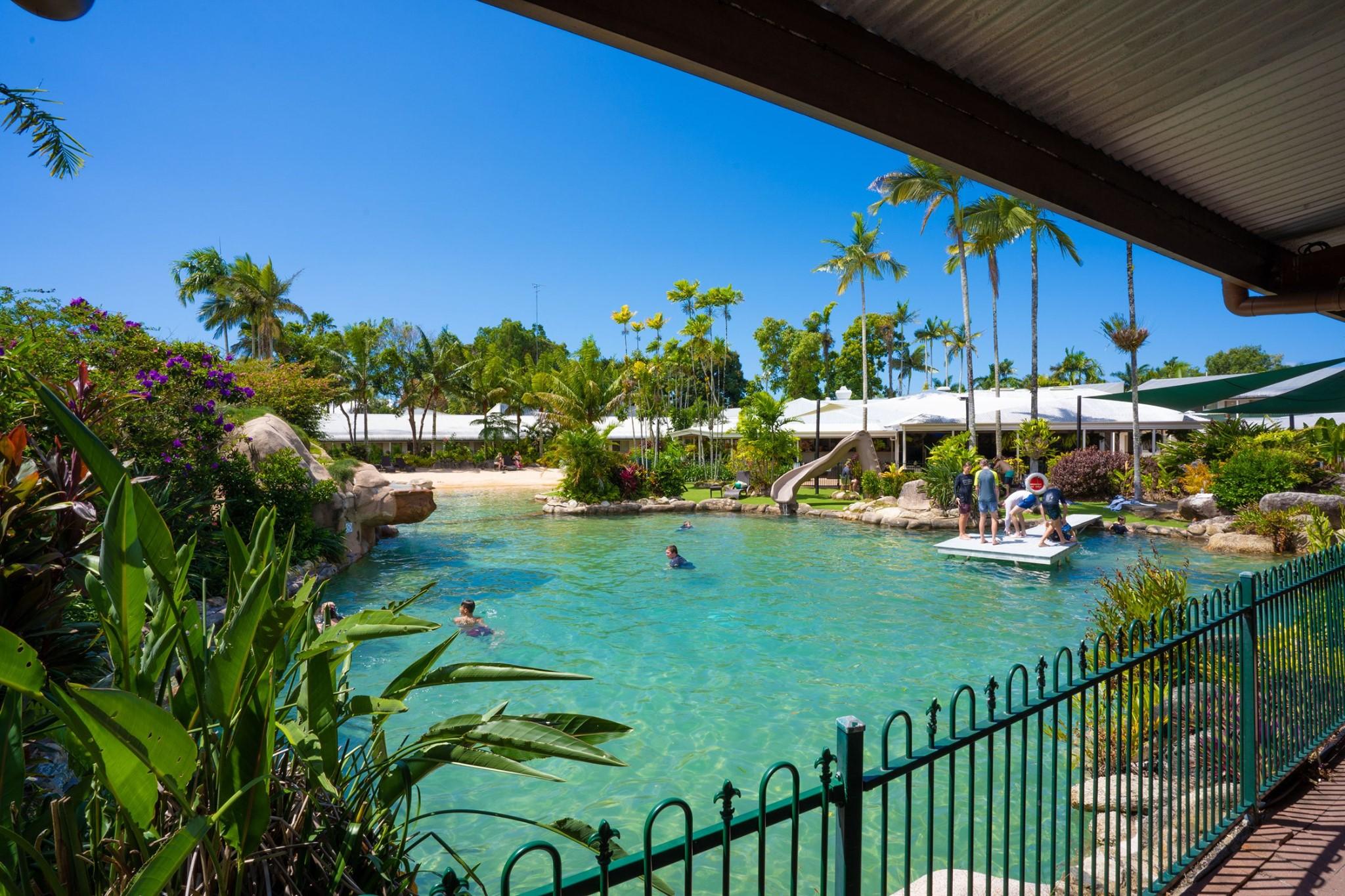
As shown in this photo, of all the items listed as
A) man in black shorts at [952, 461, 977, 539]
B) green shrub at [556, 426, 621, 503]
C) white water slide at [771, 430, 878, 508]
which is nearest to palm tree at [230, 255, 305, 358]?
green shrub at [556, 426, 621, 503]

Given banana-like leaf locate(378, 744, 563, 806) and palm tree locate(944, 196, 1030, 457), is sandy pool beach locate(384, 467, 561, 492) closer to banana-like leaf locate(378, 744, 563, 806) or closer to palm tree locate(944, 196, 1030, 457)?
palm tree locate(944, 196, 1030, 457)

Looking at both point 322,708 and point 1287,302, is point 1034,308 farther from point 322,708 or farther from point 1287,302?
point 322,708

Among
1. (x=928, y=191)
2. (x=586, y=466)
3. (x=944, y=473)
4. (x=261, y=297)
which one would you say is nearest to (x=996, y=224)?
(x=928, y=191)

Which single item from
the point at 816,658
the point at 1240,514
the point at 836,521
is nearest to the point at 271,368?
the point at 836,521

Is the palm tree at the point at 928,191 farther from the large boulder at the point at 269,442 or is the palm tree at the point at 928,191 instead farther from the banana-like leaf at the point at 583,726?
the banana-like leaf at the point at 583,726

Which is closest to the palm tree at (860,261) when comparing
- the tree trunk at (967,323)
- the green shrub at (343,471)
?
the tree trunk at (967,323)

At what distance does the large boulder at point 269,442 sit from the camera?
12.4 metres

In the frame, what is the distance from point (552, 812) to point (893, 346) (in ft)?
211

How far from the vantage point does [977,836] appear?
4797 millimetres

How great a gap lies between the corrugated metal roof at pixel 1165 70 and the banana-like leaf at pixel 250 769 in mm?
2415

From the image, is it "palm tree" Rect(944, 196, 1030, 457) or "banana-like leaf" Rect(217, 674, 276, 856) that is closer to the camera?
"banana-like leaf" Rect(217, 674, 276, 856)

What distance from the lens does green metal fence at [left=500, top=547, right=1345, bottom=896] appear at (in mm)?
2035

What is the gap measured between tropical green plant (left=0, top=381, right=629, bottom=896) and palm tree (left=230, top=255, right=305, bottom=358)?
39922 mm

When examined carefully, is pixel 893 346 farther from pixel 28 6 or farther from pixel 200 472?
pixel 28 6
